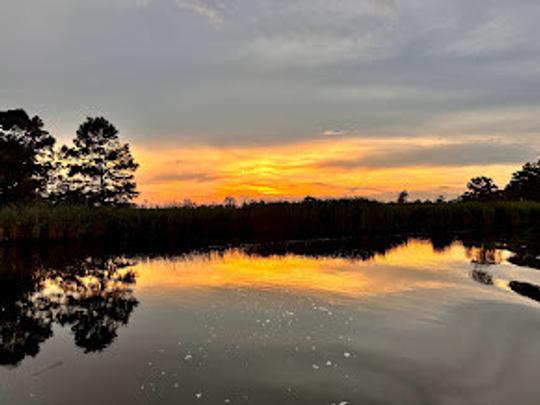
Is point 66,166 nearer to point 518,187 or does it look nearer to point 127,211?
point 127,211

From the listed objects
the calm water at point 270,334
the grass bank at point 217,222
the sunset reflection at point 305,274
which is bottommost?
the calm water at point 270,334

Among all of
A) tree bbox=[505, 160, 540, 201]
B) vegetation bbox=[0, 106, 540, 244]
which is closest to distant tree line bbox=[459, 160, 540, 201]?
tree bbox=[505, 160, 540, 201]

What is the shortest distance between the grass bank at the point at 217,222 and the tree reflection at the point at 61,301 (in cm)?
702

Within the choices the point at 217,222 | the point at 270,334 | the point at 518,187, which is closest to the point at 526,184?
the point at 518,187

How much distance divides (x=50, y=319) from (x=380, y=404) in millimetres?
8417

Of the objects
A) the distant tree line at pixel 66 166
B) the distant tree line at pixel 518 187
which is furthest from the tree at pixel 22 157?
the distant tree line at pixel 518 187

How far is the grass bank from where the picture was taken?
2827cm

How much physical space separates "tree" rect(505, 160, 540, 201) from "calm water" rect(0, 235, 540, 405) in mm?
66728

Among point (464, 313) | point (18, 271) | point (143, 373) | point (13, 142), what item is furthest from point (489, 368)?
point (13, 142)

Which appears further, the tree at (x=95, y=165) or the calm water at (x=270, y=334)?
the tree at (x=95, y=165)

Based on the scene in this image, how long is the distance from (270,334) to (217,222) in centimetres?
2099

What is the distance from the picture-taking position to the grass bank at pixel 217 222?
92.7 ft

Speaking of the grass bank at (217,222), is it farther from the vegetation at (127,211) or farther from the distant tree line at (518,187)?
the distant tree line at (518,187)

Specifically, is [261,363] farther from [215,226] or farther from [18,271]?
[215,226]
